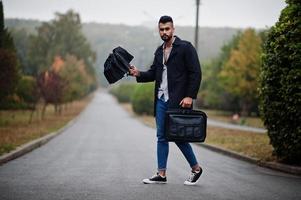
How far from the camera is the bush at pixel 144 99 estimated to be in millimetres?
41125

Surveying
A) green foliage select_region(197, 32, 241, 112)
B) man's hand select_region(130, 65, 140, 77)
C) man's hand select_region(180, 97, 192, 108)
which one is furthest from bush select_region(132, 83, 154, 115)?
man's hand select_region(180, 97, 192, 108)

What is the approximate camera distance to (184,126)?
21.1ft

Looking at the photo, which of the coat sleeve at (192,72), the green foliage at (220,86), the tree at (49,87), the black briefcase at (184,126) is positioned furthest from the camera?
the green foliage at (220,86)

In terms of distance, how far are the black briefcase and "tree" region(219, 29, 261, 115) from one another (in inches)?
1505

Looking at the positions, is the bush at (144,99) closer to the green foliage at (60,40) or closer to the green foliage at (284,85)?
the green foliage at (60,40)

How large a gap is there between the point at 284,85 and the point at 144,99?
33135mm

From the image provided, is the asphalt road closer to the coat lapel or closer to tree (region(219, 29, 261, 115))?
the coat lapel

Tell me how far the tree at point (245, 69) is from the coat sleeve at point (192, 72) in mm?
38072

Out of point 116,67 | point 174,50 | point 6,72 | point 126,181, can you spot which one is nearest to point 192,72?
point 174,50

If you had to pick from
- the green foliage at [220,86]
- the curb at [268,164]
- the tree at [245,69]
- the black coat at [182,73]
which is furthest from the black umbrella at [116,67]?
the green foliage at [220,86]

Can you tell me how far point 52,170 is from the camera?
7.97 m

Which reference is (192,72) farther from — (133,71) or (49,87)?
(49,87)

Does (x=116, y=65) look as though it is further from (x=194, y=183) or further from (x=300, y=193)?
(x=300, y=193)

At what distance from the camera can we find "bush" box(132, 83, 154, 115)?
135 ft
